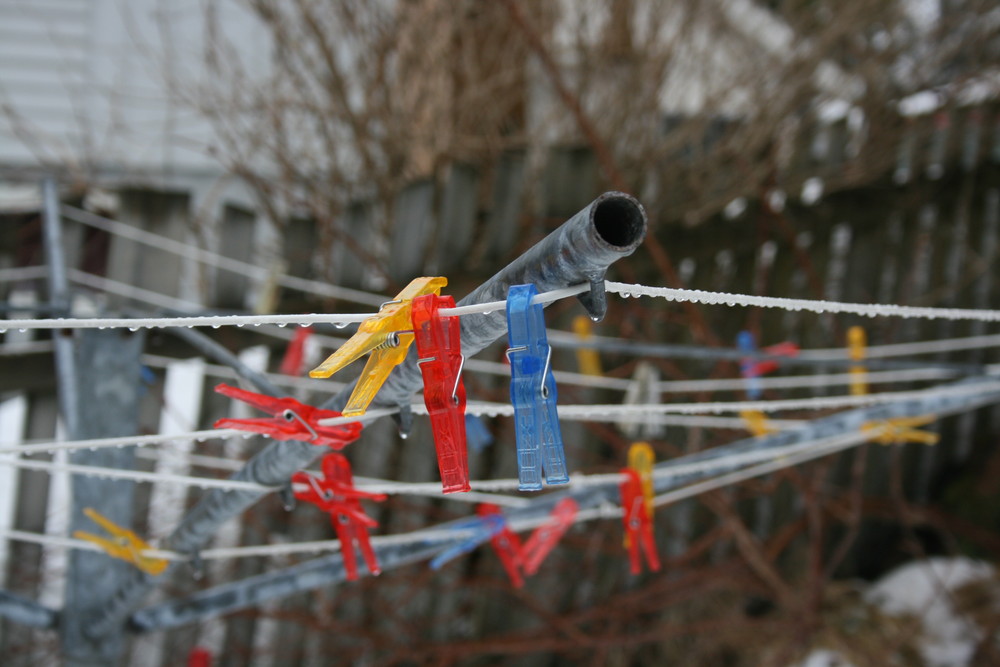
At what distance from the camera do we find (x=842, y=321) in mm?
Answer: 2842

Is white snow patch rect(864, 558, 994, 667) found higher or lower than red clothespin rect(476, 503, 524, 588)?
lower

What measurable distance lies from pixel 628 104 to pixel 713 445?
1220mm

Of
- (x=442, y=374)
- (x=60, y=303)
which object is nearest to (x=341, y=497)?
(x=442, y=374)

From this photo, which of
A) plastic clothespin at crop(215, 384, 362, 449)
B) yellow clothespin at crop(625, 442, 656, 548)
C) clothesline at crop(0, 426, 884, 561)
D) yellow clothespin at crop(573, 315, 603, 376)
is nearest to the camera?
plastic clothespin at crop(215, 384, 362, 449)

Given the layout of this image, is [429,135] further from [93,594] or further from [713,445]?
[93,594]

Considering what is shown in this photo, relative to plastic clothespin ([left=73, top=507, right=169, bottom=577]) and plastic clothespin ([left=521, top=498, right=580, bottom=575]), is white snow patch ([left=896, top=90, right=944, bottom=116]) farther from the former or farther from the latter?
plastic clothespin ([left=73, top=507, right=169, bottom=577])

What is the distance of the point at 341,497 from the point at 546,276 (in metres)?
0.55

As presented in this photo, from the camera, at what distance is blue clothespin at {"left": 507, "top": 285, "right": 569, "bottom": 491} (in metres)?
0.61

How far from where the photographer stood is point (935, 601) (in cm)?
274

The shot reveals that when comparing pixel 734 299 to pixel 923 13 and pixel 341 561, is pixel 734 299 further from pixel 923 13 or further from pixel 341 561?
pixel 923 13

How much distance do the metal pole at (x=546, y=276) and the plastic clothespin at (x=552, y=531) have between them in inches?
15.8

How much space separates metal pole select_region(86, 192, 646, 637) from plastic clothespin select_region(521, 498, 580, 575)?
0.40m

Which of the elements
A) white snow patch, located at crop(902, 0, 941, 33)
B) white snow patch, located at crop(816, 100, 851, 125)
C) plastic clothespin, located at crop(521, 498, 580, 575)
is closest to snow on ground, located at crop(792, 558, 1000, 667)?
white snow patch, located at crop(816, 100, 851, 125)

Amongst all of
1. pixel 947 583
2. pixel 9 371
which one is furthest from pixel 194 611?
pixel 947 583
